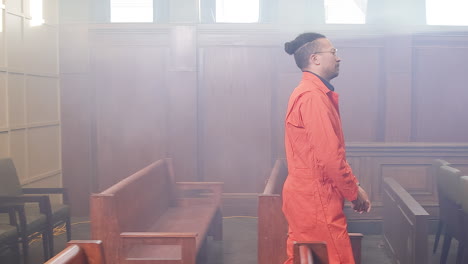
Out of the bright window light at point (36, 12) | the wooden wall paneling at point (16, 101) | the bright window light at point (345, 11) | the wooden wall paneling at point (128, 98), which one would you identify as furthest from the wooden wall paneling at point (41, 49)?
the bright window light at point (345, 11)

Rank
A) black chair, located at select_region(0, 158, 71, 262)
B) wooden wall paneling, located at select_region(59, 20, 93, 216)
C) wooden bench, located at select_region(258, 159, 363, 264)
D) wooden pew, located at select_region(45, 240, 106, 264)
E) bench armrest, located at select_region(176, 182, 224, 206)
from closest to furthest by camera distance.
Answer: wooden pew, located at select_region(45, 240, 106, 264), wooden bench, located at select_region(258, 159, 363, 264), black chair, located at select_region(0, 158, 71, 262), bench armrest, located at select_region(176, 182, 224, 206), wooden wall paneling, located at select_region(59, 20, 93, 216)

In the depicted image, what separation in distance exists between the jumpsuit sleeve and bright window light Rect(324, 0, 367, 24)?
176 inches

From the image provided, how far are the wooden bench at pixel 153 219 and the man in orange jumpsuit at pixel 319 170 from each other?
1102mm

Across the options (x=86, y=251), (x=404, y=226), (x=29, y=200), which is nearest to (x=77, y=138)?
(x=29, y=200)

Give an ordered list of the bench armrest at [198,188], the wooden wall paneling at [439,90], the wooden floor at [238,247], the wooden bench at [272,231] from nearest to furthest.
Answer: the wooden bench at [272,231]
the wooden floor at [238,247]
the bench armrest at [198,188]
the wooden wall paneling at [439,90]

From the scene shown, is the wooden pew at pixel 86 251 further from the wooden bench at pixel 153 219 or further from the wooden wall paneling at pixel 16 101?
the wooden wall paneling at pixel 16 101

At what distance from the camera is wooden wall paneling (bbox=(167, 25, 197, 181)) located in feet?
21.8

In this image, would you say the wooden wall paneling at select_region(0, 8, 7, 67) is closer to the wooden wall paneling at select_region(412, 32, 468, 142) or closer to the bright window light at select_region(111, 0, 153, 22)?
the bright window light at select_region(111, 0, 153, 22)

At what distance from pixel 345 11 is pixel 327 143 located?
4663 millimetres

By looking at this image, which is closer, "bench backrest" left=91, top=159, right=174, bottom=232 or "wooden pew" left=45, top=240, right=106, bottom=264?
"wooden pew" left=45, top=240, right=106, bottom=264

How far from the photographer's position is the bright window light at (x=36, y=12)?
5.93 m

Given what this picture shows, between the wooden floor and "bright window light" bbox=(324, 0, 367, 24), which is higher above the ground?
"bright window light" bbox=(324, 0, 367, 24)

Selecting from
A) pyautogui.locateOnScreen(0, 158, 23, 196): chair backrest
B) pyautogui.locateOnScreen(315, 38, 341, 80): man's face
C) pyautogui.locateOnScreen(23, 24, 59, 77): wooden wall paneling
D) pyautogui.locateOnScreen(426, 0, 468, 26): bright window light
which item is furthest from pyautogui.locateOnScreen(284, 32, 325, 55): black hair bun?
pyautogui.locateOnScreen(426, 0, 468, 26): bright window light

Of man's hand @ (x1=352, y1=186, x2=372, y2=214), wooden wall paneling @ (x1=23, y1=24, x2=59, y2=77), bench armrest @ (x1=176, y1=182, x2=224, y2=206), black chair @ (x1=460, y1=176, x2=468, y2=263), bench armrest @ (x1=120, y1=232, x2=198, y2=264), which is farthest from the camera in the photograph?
wooden wall paneling @ (x1=23, y1=24, x2=59, y2=77)
